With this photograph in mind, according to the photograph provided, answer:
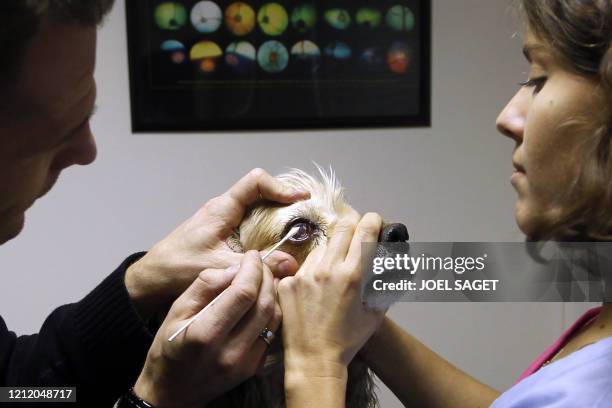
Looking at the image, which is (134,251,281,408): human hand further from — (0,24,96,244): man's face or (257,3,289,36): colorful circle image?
(257,3,289,36): colorful circle image

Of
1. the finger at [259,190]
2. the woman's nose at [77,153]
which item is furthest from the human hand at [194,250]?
the woman's nose at [77,153]

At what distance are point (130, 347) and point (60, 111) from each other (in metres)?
0.57

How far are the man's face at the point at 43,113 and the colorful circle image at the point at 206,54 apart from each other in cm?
123

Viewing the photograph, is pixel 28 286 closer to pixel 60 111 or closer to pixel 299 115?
pixel 299 115

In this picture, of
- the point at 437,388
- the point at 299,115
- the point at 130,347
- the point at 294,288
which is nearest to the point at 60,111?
the point at 294,288

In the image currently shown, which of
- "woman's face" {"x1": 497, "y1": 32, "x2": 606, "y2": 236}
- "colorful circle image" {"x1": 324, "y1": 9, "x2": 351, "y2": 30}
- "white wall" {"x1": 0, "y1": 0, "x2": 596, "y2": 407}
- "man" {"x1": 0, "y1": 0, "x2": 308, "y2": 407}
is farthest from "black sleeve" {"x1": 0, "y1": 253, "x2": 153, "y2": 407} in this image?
"colorful circle image" {"x1": 324, "y1": 9, "x2": 351, "y2": 30}

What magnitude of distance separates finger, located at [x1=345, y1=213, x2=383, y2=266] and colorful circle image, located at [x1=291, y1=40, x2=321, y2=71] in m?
1.05

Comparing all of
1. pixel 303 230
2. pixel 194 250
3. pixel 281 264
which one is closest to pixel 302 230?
pixel 303 230

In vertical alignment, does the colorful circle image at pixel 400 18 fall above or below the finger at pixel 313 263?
above

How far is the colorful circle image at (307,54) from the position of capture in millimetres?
2031

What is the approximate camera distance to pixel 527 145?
868 mm

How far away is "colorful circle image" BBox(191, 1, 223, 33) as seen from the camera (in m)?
2.01

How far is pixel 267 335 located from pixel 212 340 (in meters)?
0.10

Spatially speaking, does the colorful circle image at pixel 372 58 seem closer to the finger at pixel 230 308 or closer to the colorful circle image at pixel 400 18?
the colorful circle image at pixel 400 18
